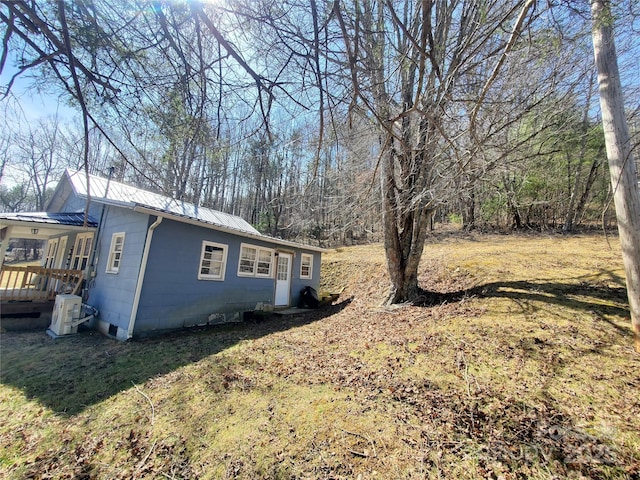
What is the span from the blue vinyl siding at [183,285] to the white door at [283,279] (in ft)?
5.55

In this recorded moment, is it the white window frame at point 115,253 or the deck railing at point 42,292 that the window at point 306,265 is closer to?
the white window frame at point 115,253

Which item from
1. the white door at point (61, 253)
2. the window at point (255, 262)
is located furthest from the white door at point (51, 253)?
the window at point (255, 262)

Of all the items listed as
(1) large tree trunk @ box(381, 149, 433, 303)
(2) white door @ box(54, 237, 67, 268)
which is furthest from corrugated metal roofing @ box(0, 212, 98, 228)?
(1) large tree trunk @ box(381, 149, 433, 303)

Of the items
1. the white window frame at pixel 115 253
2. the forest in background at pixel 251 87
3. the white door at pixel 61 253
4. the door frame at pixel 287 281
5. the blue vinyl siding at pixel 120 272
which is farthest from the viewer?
Result: the door frame at pixel 287 281

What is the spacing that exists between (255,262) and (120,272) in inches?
145

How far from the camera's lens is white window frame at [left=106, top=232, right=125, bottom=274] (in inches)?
275

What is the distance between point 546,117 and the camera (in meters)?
4.47

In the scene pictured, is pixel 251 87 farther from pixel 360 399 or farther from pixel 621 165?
pixel 621 165

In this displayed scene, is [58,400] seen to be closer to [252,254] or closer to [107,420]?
[107,420]

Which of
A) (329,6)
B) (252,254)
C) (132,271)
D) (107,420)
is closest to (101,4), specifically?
(329,6)

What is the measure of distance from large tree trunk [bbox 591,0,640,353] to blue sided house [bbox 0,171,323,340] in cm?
675

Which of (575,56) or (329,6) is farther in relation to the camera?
(575,56)

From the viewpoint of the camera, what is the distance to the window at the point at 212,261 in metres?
7.38

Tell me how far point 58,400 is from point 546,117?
8307mm
